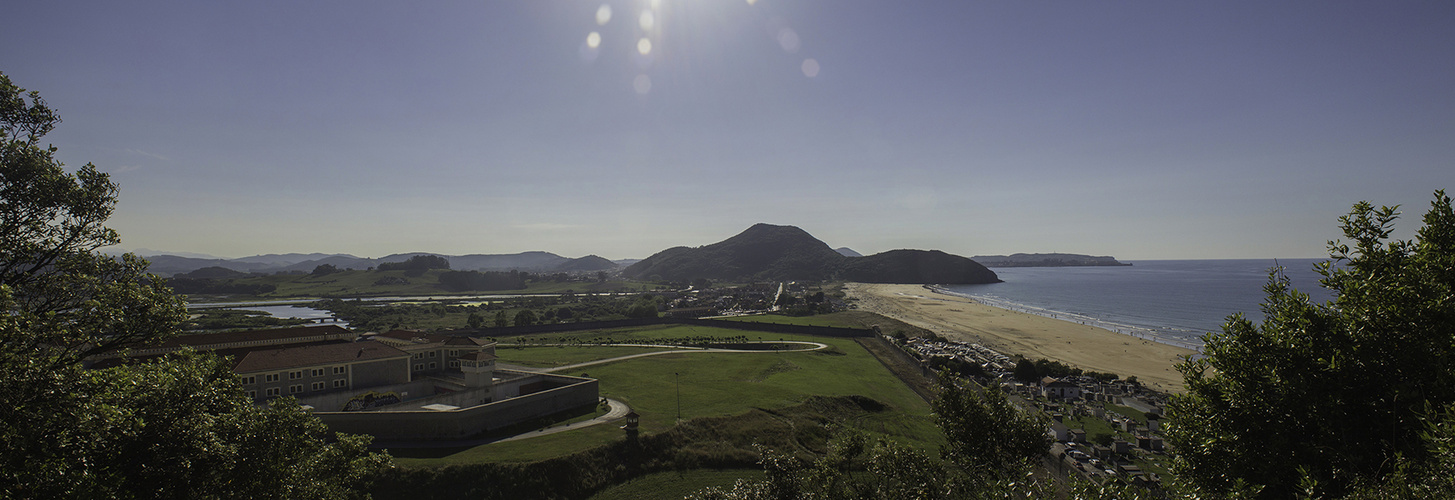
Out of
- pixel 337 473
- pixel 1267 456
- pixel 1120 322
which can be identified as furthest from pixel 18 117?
pixel 1120 322

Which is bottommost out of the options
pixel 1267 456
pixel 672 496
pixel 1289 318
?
pixel 672 496

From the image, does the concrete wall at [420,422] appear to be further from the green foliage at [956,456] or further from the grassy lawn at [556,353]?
the green foliage at [956,456]

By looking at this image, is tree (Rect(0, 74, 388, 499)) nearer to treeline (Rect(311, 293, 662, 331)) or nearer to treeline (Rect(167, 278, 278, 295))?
treeline (Rect(311, 293, 662, 331))

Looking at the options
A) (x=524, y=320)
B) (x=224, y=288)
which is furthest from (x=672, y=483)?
(x=224, y=288)

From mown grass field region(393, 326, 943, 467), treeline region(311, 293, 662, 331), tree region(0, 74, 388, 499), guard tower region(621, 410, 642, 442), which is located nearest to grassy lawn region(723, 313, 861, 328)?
treeline region(311, 293, 662, 331)

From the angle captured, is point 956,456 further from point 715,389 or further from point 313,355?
point 313,355

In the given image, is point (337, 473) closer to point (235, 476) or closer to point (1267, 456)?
point (235, 476)

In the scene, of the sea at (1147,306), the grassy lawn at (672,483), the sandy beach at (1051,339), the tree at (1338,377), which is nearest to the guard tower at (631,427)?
the grassy lawn at (672,483)
